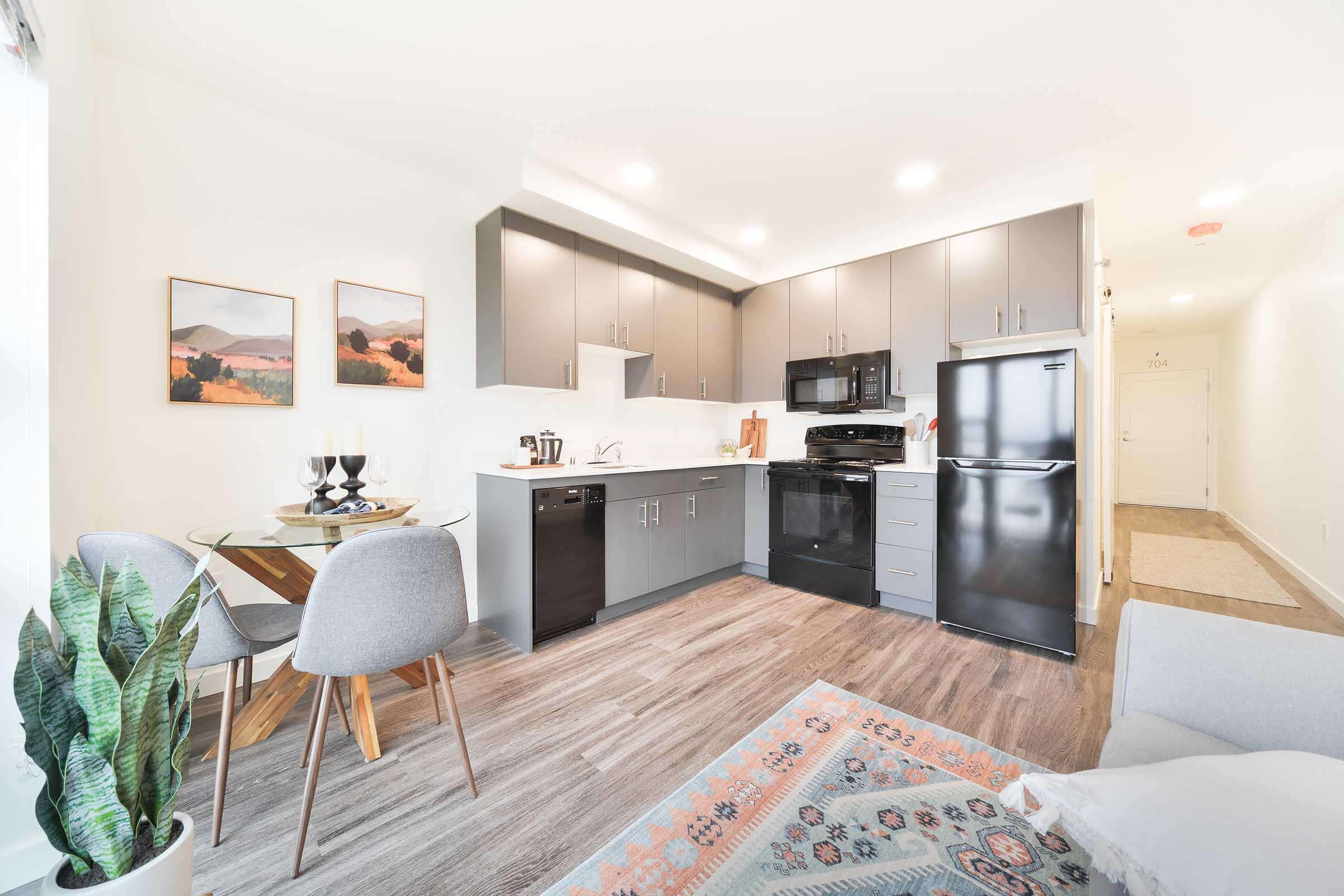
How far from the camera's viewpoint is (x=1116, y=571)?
170 inches

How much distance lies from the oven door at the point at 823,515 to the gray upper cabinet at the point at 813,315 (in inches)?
39.7

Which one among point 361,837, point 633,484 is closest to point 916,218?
point 633,484

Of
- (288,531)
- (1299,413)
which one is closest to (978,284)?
(1299,413)

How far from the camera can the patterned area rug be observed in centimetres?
132

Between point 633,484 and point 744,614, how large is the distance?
1070 millimetres

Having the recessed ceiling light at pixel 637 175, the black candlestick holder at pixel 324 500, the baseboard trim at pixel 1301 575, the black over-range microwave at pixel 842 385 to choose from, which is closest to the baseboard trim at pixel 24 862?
the black candlestick holder at pixel 324 500

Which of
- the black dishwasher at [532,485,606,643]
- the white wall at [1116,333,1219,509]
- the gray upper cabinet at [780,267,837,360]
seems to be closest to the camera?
the black dishwasher at [532,485,606,643]

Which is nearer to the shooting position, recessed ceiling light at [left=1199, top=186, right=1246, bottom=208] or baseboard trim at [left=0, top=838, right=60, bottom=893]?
baseboard trim at [left=0, top=838, right=60, bottom=893]

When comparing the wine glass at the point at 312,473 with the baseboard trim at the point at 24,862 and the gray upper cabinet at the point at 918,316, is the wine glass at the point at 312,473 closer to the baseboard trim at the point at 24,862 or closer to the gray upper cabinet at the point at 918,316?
the baseboard trim at the point at 24,862

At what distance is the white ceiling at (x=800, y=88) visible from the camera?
188 centimetres

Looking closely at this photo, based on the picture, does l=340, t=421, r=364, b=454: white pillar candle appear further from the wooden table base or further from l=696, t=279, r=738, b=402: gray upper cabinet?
l=696, t=279, r=738, b=402: gray upper cabinet

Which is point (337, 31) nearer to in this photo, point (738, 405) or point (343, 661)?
point (343, 661)

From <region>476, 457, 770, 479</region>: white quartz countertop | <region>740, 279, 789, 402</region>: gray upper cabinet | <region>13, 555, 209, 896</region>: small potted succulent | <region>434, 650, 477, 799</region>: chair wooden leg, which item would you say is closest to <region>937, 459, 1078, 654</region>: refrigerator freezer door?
<region>476, 457, 770, 479</region>: white quartz countertop

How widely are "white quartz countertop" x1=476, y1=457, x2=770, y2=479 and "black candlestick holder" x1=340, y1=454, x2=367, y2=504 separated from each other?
74 centimetres
